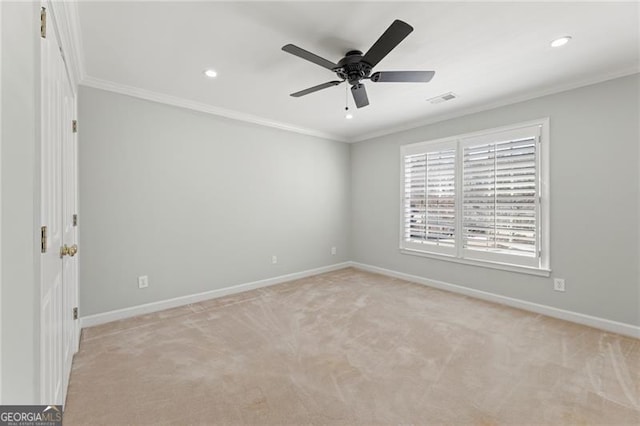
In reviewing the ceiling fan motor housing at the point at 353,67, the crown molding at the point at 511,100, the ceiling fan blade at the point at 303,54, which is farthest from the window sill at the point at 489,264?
the ceiling fan blade at the point at 303,54

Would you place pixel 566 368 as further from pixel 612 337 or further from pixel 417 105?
pixel 417 105

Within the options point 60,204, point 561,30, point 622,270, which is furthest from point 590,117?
point 60,204

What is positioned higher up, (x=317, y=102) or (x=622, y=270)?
(x=317, y=102)

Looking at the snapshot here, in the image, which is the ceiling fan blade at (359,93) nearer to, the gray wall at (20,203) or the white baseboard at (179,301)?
the gray wall at (20,203)

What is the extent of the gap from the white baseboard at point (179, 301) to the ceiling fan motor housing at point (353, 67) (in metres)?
3.11

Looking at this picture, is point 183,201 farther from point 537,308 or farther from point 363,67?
point 537,308

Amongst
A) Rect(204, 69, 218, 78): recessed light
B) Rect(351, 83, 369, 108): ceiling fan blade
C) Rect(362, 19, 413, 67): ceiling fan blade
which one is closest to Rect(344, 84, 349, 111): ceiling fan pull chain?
Rect(351, 83, 369, 108): ceiling fan blade

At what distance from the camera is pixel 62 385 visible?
5.79 ft

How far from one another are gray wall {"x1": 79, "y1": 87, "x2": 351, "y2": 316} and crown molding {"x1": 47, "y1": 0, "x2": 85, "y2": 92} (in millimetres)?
534

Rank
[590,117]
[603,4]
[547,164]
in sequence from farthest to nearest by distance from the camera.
A: [547,164], [590,117], [603,4]

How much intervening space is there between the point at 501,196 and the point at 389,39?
2.69 metres

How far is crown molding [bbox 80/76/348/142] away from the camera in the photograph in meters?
2.97

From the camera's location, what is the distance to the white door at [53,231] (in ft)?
4.13

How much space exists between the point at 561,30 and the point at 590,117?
1358 millimetres
